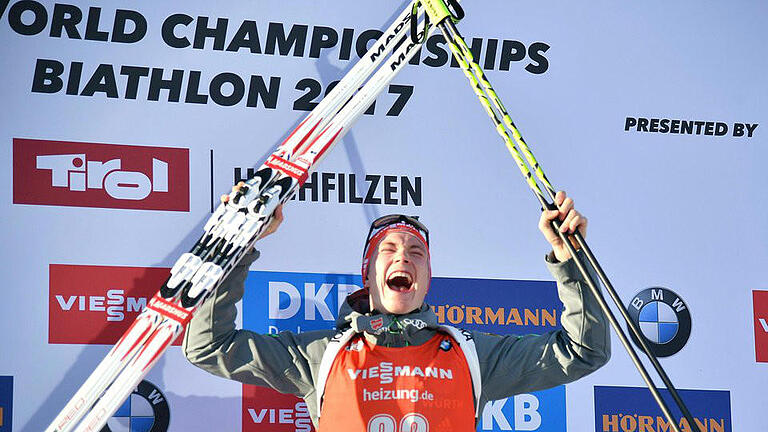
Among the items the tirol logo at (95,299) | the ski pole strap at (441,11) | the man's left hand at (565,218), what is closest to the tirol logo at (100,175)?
the tirol logo at (95,299)

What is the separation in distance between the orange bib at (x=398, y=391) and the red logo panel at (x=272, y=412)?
2.13 ft

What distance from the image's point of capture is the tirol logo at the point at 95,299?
3.47 metres

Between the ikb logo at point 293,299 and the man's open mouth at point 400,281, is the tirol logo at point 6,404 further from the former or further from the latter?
the man's open mouth at point 400,281

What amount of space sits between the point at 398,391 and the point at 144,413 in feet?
2.88

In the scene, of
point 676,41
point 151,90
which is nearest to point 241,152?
point 151,90

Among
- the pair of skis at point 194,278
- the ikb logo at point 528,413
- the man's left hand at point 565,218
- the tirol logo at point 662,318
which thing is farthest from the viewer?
the tirol logo at point 662,318

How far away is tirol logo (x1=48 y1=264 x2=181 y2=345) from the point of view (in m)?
3.47

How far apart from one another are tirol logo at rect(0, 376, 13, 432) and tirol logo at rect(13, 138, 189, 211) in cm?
49

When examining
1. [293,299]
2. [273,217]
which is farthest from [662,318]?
[273,217]

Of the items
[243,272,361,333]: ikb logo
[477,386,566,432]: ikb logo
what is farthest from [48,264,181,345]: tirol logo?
[477,386,566,432]: ikb logo

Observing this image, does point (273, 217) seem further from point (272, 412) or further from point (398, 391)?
point (272, 412)

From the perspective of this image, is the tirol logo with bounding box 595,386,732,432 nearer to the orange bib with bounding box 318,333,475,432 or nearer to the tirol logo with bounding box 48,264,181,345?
the orange bib with bounding box 318,333,475,432

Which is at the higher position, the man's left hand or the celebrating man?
the man's left hand

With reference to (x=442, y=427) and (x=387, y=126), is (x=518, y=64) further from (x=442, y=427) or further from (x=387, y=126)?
(x=442, y=427)
